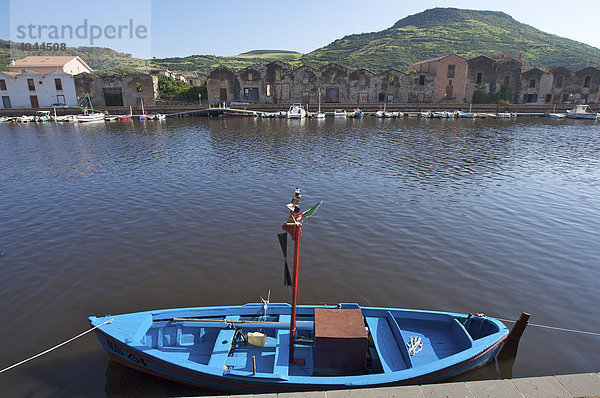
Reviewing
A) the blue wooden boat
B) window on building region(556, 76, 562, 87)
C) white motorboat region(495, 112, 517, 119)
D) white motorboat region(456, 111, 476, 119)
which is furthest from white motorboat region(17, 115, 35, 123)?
window on building region(556, 76, 562, 87)

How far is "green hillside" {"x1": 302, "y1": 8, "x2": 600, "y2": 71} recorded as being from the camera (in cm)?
13112

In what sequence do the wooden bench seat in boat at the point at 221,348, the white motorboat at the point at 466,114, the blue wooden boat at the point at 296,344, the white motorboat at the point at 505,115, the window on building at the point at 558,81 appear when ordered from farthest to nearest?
the window on building at the point at 558,81
the white motorboat at the point at 466,114
the white motorboat at the point at 505,115
the wooden bench seat in boat at the point at 221,348
the blue wooden boat at the point at 296,344

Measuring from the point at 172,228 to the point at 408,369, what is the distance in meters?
11.3

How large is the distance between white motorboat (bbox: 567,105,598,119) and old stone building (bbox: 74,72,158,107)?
77.1 m

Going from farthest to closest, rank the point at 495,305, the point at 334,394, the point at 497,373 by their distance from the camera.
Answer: the point at 495,305 < the point at 497,373 < the point at 334,394

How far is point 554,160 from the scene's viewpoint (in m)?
28.2

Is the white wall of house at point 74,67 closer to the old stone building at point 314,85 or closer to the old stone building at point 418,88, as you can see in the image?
the old stone building at point 314,85

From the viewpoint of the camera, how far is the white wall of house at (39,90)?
2813 inches

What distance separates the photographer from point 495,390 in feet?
18.1

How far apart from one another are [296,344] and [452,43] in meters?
167

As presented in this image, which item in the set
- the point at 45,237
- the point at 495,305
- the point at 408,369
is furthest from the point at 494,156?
the point at 45,237

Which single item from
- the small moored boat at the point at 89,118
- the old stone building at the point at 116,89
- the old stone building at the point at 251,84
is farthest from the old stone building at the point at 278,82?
the small moored boat at the point at 89,118

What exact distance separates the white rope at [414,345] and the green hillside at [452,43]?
421 feet

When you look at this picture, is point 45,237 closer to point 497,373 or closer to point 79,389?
point 79,389
